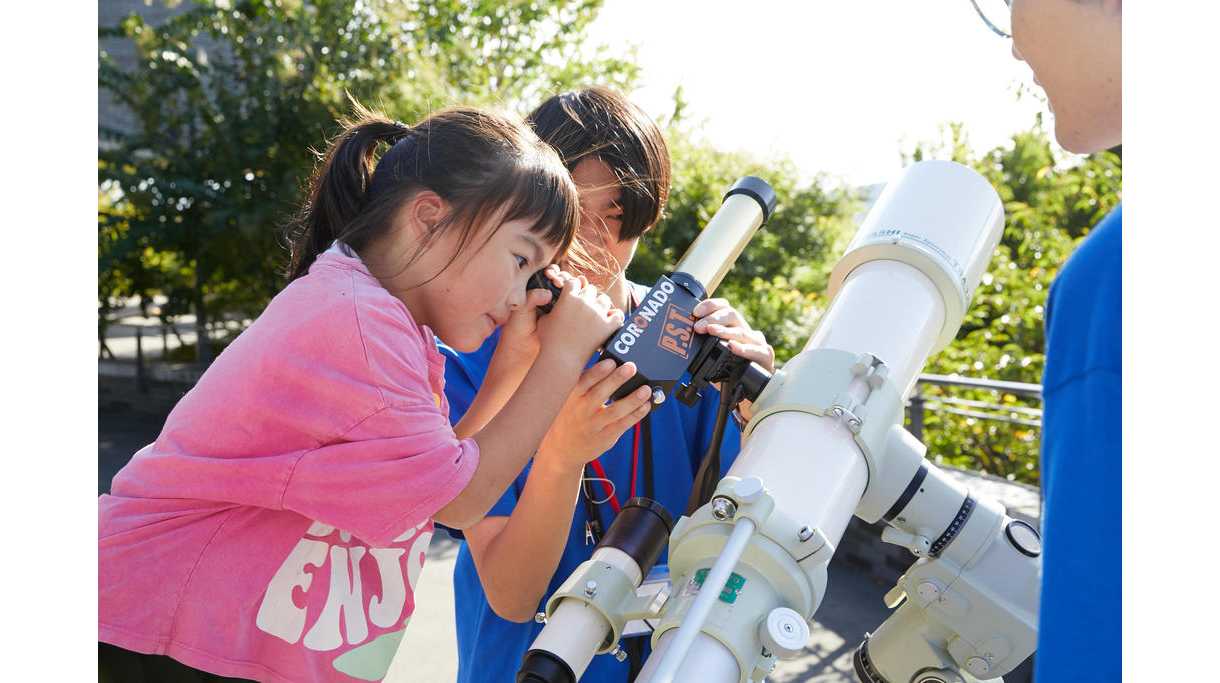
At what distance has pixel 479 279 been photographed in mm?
1393

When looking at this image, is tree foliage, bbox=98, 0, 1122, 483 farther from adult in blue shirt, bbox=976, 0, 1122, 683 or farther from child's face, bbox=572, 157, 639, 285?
adult in blue shirt, bbox=976, 0, 1122, 683

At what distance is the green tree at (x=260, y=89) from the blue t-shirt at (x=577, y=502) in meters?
6.39

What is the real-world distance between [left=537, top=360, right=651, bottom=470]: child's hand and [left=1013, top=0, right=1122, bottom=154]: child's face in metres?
0.59

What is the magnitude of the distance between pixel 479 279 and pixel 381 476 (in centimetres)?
37

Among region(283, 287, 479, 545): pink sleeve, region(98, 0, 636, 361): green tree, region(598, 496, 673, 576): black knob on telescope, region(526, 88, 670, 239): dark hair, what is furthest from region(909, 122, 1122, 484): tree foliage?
region(98, 0, 636, 361): green tree

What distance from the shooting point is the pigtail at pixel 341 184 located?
151 centimetres

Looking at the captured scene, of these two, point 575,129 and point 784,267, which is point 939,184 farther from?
point 784,267

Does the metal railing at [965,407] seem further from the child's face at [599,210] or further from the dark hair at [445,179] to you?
the dark hair at [445,179]

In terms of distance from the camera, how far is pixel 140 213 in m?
8.34

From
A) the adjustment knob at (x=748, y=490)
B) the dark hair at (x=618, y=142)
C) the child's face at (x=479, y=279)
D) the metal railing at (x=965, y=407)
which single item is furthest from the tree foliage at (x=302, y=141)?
the adjustment knob at (x=748, y=490)

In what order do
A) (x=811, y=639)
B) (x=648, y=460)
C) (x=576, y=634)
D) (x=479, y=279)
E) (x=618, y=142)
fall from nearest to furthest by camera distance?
1. (x=576, y=634)
2. (x=479, y=279)
3. (x=648, y=460)
4. (x=618, y=142)
5. (x=811, y=639)

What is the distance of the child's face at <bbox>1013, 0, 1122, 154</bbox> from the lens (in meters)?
0.73

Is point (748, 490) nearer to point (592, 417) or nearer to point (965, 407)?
point (592, 417)

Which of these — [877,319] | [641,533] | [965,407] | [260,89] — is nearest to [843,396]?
[877,319]
